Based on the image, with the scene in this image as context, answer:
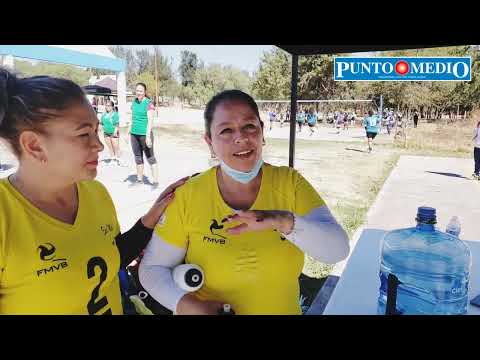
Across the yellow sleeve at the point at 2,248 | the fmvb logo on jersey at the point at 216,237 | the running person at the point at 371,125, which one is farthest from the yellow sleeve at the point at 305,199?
the running person at the point at 371,125

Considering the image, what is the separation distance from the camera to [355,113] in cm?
1605

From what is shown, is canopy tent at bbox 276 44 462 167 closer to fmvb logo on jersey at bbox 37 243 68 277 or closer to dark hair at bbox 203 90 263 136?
dark hair at bbox 203 90 263 136

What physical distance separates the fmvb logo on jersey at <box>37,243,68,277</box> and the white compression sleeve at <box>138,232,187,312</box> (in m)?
0.35

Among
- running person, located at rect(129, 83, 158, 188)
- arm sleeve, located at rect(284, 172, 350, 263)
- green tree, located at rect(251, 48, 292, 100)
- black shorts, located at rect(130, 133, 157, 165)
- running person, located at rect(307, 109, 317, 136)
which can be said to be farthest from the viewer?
green tree, located at rect(251, 48, 292, 100)

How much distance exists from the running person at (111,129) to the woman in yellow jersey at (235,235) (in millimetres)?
6600

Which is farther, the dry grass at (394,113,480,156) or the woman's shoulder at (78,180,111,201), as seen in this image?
the dry grass at (394,113,480,156)

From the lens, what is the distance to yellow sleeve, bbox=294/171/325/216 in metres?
1.43

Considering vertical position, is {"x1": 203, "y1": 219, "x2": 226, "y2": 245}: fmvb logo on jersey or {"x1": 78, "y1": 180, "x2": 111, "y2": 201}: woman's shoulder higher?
{"x1": 78, "y1": 180, "x2": 111, "y2": 201}: woman's shoulder

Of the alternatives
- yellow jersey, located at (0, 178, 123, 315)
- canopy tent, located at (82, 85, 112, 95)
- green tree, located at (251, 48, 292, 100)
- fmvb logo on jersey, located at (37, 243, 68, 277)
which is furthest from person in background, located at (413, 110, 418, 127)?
fmvb logo on jersey, located at (37, 243, 68, 277)

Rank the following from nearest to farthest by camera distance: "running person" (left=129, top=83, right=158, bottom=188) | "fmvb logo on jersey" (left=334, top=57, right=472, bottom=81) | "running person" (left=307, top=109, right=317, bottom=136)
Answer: "fmvb logo on jersey" (left=334, top=57, right=472, bottom=81) → "running person" (left=129, top=83, right=158, bottom=188) → "running person" (left=307, top=109, right=317, bottom=136)
